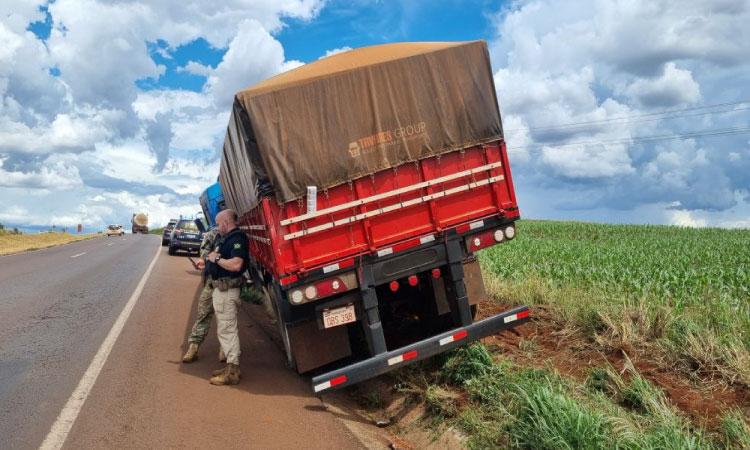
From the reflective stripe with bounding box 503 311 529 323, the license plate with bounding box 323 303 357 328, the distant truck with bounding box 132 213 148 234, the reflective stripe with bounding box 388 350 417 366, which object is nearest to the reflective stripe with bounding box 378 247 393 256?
the license plate with bounding box 323 303 357 328

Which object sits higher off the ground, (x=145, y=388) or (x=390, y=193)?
(x=390, y=193)

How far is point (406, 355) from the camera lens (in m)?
5.67

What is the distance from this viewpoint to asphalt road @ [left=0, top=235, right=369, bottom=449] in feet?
16.1

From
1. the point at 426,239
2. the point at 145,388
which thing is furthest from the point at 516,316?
the point at 145,388

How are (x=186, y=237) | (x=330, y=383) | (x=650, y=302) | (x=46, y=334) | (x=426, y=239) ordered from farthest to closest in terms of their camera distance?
(x=186, y=237) → (x=46, y=334) → (x=650, y=302) → (x=426, y=239) → (x=330, y=383)

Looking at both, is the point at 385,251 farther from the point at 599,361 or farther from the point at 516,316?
the point at 599,361

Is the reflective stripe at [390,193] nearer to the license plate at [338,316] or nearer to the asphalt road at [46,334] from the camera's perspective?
the license plate at [338,316]

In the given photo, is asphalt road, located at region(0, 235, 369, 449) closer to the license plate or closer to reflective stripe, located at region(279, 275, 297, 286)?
the license plate

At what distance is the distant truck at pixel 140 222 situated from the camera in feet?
256

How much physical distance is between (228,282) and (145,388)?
1.43 meters

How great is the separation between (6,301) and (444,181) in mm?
9999

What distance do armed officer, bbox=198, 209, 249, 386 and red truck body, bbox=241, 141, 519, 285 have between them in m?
0.76

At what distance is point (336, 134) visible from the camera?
19.4 ft

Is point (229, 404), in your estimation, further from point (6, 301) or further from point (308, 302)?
point (6, 301)
